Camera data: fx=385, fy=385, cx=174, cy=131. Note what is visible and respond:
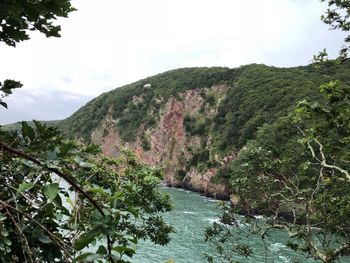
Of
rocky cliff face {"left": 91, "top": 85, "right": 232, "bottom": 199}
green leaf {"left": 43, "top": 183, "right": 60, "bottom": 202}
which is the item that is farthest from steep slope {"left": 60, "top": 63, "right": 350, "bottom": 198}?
green leaf {"left": 43, "top": 183, "right": 60, "bottom": 202}

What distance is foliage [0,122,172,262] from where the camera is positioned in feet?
4.47

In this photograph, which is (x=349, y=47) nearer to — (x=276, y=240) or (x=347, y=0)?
(x=347, y=0)

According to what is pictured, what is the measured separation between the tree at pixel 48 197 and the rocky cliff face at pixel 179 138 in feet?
223

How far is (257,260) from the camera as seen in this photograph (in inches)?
1019

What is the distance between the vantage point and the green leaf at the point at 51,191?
1.42 m

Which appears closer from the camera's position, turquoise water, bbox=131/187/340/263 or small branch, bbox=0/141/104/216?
small branch, bbox=0/141/104/216

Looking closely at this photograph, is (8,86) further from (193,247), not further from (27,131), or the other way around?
(193,247)

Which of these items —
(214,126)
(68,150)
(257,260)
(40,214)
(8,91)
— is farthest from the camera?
(214,126)

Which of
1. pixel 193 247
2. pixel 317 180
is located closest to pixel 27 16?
pixel 317 180

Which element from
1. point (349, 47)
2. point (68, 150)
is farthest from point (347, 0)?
point (68, 150)

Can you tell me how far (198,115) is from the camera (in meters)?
84.2

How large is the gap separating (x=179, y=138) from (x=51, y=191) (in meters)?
83.3

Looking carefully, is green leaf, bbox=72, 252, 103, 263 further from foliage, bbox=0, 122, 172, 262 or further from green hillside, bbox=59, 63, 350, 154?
green hillside, bbox=59, 63, 350, 154

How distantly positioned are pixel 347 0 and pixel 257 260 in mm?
22485
